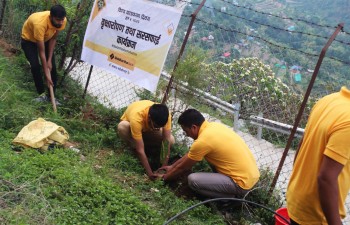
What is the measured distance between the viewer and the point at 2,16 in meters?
8.09

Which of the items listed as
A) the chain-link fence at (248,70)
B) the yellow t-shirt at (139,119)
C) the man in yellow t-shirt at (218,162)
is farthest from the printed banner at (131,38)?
the man in yellow t-shirt at (218,162)

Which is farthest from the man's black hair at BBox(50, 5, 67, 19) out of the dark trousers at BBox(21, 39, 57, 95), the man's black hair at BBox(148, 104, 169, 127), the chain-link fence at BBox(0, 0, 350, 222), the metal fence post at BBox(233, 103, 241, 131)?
the metal fence post at BBox(233, 103, 241, 131)

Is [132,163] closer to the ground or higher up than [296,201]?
closer to the ground

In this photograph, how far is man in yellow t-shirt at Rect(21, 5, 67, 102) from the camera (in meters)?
5.58

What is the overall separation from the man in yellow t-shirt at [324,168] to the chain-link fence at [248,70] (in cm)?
159

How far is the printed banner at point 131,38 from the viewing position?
16.6 ft

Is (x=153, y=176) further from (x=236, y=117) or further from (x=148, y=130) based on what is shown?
(x=236, y=117)

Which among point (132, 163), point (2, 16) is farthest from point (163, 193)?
point (2, 16)

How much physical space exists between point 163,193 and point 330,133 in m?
2.53

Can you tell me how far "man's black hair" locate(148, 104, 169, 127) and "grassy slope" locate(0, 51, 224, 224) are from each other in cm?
66

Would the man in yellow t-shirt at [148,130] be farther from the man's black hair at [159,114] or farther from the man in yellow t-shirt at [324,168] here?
the man in yellow t-shirt at [324,168]

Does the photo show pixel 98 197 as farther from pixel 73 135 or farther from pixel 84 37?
pixel 84 37

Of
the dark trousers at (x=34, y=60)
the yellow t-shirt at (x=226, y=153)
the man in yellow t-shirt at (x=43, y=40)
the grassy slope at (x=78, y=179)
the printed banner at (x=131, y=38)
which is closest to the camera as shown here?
the grassy slope at (x=78, y=179)

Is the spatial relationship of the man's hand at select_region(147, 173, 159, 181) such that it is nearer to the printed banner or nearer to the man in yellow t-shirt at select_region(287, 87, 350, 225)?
the printed banner
